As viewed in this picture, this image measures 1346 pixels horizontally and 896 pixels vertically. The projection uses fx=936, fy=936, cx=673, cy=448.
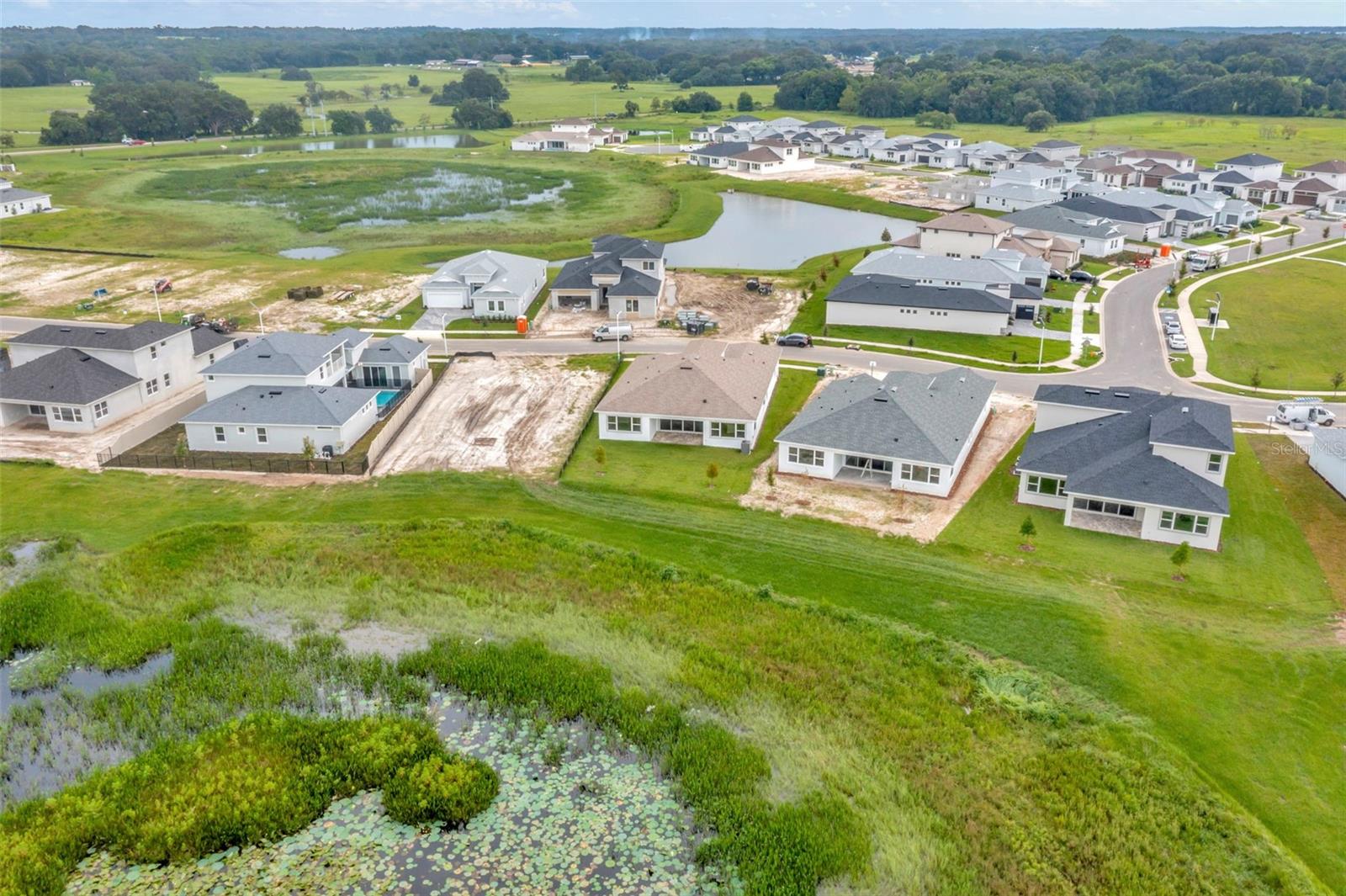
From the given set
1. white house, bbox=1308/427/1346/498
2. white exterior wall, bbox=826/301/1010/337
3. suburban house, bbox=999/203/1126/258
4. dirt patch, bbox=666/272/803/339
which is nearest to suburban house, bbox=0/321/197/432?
dirt patch, bbox=666/272/803/339

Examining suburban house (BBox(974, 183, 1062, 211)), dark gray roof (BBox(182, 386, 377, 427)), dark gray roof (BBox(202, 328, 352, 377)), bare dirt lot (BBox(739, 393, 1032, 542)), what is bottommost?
bare dirt lot (BBox(739, 393, 1032, 542))

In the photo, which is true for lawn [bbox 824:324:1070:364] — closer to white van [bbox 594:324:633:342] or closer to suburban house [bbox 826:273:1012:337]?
suburban house [bbox 826:273:1012:337]

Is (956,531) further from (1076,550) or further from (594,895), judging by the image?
(594,895)

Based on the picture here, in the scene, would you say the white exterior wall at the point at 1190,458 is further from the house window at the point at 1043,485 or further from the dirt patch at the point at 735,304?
the dirt patch at the point at 735,304

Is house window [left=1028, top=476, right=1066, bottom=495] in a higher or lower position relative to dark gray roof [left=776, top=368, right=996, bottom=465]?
lower

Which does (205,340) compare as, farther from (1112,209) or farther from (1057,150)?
(1057,150)

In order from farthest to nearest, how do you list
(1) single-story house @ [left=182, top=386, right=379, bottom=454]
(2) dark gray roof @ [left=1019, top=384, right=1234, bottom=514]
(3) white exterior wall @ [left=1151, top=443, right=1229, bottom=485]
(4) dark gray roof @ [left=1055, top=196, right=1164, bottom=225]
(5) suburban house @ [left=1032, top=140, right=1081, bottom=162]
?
(5) suburban house @ [left=1032, top=140, right=1081, bottom=162] < (4) dark gray roof @ [left=1055, top=196, right=1164, bottom=225] < (1) single-story house @ [left=182, top=386, right=379, bottom=454] < (3) white exterior wall @ [left=1151, top=443, right=1229, bottom=485] < (2) dark gray roof @ [left=1019, top=384, right=1234, bottom=514]

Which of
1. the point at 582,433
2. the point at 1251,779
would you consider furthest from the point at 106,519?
the point at 1251,779
